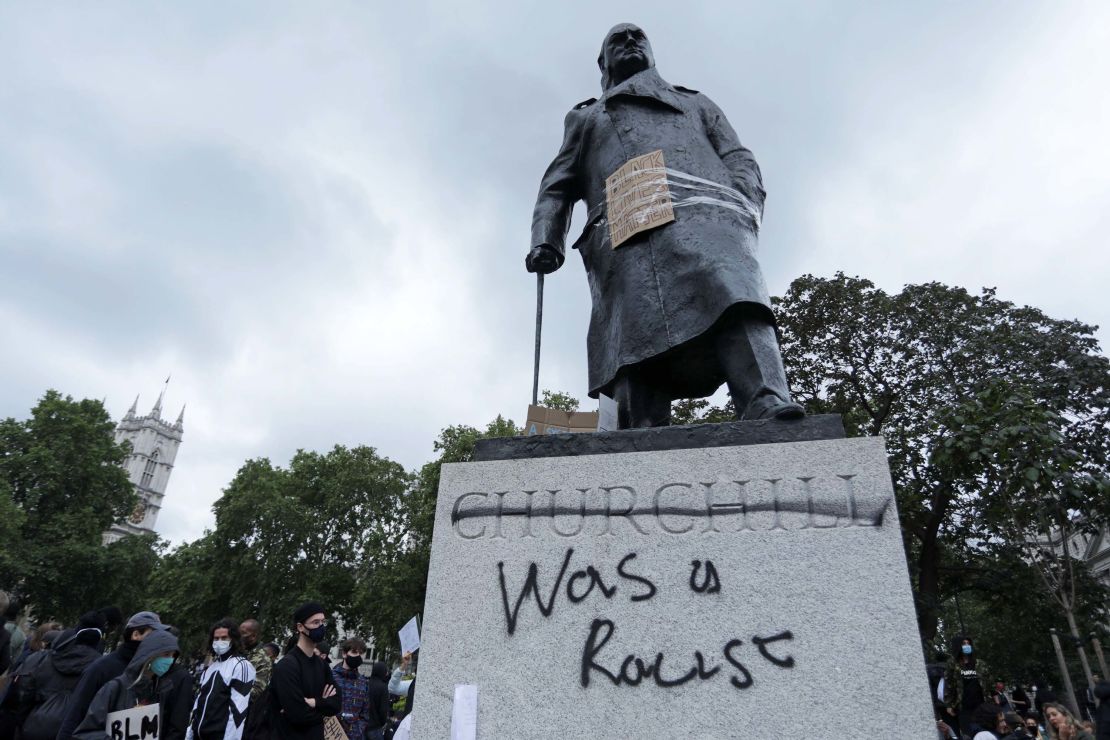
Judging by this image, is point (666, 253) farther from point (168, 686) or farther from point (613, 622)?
point (168, 686)

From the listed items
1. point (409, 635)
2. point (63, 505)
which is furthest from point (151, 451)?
point (409, 635)

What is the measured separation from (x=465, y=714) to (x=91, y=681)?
365 centimetres

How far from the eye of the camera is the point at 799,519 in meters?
2.45

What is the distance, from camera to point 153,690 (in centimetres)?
477

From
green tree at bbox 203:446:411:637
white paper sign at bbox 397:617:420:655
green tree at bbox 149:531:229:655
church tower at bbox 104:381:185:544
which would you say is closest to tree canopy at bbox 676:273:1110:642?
white paper sign at bbox 397:617:420:655

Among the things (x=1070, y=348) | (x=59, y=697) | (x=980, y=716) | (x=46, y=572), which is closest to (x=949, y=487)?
(x=1070, y=348)

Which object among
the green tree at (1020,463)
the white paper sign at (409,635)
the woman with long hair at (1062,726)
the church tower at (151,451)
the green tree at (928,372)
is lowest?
the woman with long hair at (1062,726)

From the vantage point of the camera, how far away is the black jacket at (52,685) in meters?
4.61

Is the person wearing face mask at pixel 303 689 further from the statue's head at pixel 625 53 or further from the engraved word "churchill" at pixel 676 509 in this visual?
the statue's head at pixel 625 53

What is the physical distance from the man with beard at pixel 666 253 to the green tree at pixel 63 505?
30611 millimetres

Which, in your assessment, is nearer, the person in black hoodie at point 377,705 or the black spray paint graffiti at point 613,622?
the black spray paint graffiti at point 613,622

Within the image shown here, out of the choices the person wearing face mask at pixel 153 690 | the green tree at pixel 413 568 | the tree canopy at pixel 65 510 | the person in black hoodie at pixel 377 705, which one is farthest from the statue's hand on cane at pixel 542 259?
the tree canopy at pixel 65 510

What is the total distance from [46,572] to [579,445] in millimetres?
32965

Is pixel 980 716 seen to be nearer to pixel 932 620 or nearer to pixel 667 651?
pixel 667 651
